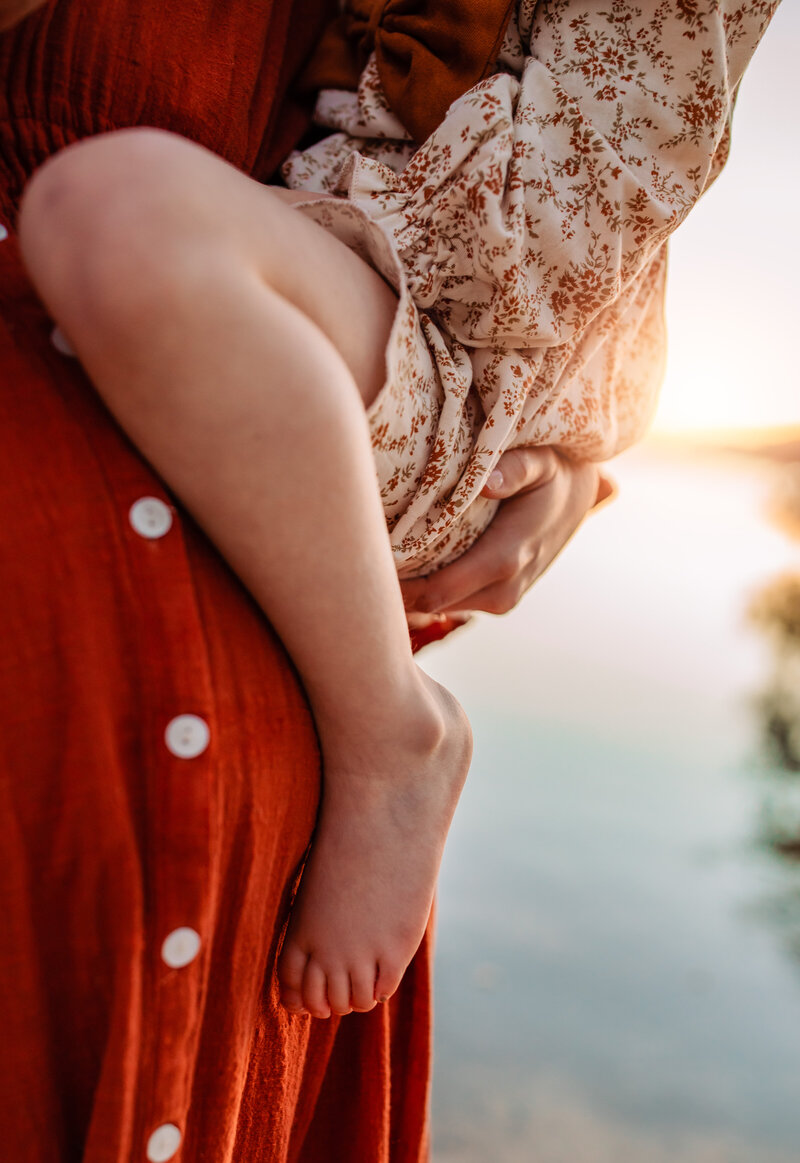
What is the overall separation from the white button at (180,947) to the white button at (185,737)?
0.09m

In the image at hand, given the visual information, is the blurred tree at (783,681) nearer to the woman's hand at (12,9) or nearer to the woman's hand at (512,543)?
the woman's hand at (512,543)

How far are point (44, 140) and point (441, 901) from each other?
65.9 inches

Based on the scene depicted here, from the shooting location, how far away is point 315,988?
55cm

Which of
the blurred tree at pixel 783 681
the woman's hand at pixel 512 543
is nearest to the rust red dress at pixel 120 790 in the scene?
the woman's hand at pixel 512 543

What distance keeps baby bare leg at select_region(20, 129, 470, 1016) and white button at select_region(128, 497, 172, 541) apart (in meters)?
0.02

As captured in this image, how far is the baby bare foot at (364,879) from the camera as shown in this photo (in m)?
0.54

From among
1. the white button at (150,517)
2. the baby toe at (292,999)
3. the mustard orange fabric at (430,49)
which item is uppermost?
the mustard orange fabric at (430,49)

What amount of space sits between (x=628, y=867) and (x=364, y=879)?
1.53 m

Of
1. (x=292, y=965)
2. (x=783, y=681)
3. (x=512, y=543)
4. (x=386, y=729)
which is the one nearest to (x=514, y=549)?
(x=512, y=543)

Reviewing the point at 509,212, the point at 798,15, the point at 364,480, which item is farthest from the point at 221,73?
the point at 798,15

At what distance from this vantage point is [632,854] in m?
1.95

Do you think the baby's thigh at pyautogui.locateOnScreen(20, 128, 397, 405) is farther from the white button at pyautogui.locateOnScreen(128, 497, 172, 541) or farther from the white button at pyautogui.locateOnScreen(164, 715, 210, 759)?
the white button at pyautogui.locateOnScreen(164, 715, 210, 759)

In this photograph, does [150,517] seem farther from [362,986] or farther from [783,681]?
[783,681]

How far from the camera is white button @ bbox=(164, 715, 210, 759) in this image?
441mm
